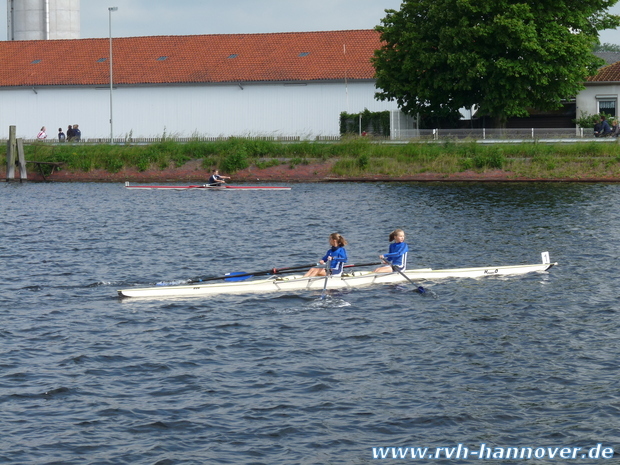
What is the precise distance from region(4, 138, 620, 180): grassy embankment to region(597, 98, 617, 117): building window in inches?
350

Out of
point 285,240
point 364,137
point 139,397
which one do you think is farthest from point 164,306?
point 364,137

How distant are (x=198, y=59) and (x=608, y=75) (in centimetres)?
2964

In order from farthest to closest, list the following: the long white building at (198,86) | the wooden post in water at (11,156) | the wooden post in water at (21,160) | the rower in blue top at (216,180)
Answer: the long white building at (198,86) → the wooden post in water at (21,160) → the wooden post in water at (11,156) → the rower in blue top at (216,180)

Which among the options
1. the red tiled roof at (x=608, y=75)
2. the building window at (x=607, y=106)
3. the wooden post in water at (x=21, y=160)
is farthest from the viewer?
the building window at (x=607, y=106)

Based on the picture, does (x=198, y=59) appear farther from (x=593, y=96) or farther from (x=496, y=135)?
(x=593, y=96)

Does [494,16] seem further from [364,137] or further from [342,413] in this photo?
[342,413]

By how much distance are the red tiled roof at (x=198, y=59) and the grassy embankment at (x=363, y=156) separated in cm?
1271

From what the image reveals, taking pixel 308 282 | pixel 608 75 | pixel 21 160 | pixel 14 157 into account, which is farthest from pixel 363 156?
pixel 308 282

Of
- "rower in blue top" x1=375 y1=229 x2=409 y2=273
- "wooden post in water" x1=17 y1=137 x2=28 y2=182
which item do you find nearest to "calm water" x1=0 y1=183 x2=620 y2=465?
"rower in blue top" x1=375 y1=229 x2=409 y2=273

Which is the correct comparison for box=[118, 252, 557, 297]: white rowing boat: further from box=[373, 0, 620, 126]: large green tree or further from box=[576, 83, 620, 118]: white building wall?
box=[576, 83, 620, 118]: white building wall

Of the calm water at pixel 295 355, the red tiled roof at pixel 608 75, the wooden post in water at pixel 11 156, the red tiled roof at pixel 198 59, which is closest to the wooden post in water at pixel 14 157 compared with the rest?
the wooden post in water at pixel 11 156

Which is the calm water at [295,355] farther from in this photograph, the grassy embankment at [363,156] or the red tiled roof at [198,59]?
the red tiled roof at [198,59]

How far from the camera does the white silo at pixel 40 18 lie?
303 feet

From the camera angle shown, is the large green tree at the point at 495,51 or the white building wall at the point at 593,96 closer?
the large green tree at the point at 495,51
